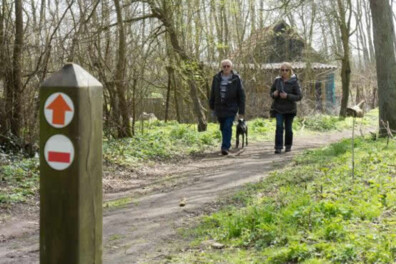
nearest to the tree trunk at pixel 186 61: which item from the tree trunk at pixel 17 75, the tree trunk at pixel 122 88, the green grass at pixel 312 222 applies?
the tree trunk at pixel 122 88

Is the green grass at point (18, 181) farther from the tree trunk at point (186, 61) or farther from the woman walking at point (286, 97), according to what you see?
the tree trunk at point (186, 61)

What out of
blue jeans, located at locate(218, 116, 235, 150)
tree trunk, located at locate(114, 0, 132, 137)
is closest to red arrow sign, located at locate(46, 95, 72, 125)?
blue jeans, located at locate(218, 116, 235, 150)

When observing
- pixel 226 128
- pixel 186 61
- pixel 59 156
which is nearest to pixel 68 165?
pixel 59 156

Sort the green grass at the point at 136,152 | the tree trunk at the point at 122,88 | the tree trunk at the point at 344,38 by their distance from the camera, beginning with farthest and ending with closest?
the tree trunk at the point at 344,38
the tree trunk at the point at 122,88
the green grass at the point at 136,152

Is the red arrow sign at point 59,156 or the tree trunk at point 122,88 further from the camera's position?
the tree trunk at point 122,88

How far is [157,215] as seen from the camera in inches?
272

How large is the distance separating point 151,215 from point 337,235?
2.83m

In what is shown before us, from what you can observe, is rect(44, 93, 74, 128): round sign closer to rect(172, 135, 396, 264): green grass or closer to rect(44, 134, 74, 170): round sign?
rect(44, 134, 74, 170): round sign

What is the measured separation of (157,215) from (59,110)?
4.07 m

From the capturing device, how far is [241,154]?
12844mm

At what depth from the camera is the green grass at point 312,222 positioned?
4.54m

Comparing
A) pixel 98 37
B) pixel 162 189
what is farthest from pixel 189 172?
pixel 98 37

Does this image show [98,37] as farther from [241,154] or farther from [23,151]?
[241,154]

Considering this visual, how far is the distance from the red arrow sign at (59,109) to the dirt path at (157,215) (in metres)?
2.41
